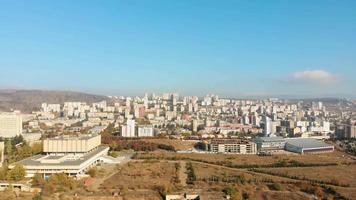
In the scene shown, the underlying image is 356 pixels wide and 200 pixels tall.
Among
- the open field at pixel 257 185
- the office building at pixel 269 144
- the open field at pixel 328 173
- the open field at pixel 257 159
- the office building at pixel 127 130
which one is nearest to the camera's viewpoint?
the open field at pixel 257 185

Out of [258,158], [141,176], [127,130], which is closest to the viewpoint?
[141,176]

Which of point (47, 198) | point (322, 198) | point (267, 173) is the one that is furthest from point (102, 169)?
point (322, 198)

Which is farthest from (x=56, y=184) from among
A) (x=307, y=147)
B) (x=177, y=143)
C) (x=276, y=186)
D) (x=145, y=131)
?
(x=145, y=131)

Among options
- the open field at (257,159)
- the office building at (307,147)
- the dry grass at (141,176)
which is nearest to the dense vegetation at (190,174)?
the dry grass at (141,176)

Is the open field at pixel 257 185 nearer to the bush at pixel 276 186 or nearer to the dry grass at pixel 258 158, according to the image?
the bush at pixel 276 186

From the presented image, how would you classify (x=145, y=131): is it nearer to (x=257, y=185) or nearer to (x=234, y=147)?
(x=234, y=147)

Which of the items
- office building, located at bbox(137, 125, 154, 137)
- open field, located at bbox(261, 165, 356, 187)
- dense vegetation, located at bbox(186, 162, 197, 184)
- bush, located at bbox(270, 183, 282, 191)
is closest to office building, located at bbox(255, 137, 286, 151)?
open field, located at bbox(261, 165, 356, 187)
